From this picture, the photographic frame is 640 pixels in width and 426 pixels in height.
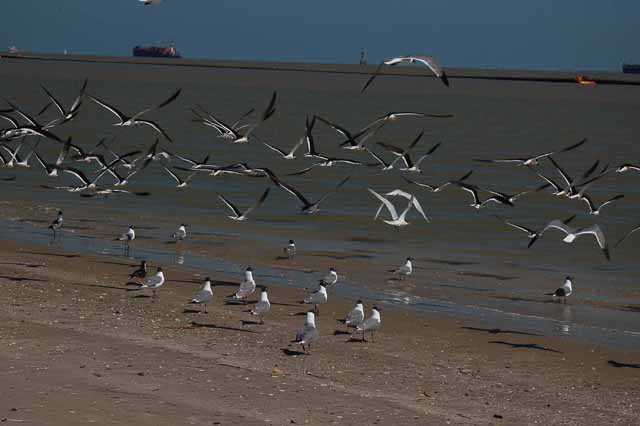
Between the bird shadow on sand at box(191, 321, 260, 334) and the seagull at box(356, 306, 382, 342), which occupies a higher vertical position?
the seagull at box(356, 306, 382, 342)

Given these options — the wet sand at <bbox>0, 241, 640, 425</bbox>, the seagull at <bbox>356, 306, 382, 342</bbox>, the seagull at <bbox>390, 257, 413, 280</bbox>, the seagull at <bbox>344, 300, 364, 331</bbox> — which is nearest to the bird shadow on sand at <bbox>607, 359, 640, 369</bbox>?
the wet sand at <bbox>0, 241, 640, 425</bbox>

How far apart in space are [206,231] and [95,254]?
4.53m

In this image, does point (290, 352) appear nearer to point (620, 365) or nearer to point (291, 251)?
point (620, 365)

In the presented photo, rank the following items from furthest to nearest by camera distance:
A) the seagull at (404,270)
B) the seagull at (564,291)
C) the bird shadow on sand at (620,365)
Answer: the seagull at (404,270) < the seagull at (564,291) < the bird shadow on sand at (620,365)

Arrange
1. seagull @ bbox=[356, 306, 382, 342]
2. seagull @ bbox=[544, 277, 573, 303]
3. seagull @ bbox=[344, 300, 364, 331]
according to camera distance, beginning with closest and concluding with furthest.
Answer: seagull @ bbox=[356, 306, 382, 342] < seagull @ bbox=[344, 300, 364, 331] < seagull @ bbox=[544, 277, 573, 303]

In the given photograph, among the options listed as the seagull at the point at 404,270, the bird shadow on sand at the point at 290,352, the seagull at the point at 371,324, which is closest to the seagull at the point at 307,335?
the bird shadow on sand at the point at 290,352

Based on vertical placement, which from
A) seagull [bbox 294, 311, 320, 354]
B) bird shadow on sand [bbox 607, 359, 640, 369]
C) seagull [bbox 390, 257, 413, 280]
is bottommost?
bird shadow on sand [bbox 607, 359, 640, 369]

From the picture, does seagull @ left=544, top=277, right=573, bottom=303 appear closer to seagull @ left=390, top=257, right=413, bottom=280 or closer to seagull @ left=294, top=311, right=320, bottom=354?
seagull @ left=390, top=257, right=413, bottom=280

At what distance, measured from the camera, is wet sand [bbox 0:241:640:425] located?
34.8ft

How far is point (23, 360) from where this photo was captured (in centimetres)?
1173

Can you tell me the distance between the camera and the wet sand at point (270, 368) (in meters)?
10.6

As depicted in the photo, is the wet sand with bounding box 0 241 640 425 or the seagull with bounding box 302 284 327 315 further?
the seagull with bounding box 302 284 327 315

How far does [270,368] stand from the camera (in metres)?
12.4

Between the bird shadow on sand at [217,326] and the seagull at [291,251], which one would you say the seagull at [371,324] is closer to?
the bird shadow on sand at [217,326]
